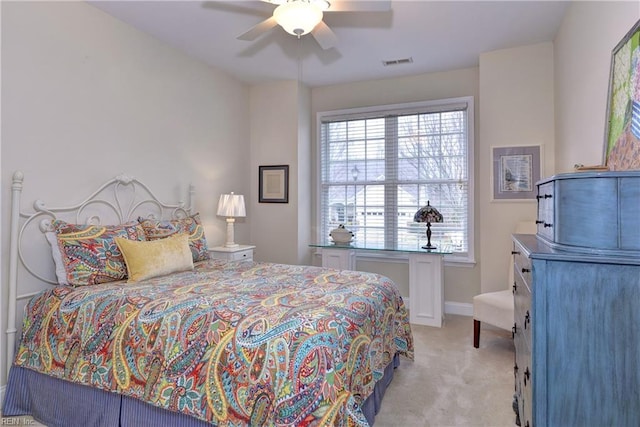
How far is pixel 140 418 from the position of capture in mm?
1806

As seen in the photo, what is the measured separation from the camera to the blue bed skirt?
1.79 metres

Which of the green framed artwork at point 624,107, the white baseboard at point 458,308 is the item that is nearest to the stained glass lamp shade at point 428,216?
the white baseboard at point 458,308

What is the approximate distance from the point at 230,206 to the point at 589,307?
3251 millimetres

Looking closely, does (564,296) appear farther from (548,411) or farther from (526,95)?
(526,95)

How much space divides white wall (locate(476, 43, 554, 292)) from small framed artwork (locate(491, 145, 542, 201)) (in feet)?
0.16

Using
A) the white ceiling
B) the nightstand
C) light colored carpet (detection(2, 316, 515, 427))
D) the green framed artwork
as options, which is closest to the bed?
light colored carpet (detection(2, 316, 515, 427))

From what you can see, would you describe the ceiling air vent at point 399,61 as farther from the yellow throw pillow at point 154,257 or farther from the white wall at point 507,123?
the yellow throw pillow at point 154,257

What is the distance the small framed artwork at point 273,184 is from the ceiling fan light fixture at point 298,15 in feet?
7.64

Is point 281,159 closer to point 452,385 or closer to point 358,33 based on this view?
point 358,33

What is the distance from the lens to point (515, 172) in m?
3.54

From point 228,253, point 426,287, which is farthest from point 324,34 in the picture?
point 426,287

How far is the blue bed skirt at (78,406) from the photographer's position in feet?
5.86

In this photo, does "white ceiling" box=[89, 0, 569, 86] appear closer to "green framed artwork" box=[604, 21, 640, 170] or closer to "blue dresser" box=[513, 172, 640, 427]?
"green framed artwork" box=[604, 21, 640, 170]

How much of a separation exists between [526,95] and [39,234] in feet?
13.9
